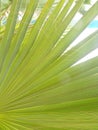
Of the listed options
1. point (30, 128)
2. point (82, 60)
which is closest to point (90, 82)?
point (82, 60)

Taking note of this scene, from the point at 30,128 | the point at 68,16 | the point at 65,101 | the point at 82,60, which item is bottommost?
the point at 30,128

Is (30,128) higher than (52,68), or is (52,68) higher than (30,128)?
(52,68)

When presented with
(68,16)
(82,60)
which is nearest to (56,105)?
(82,60)

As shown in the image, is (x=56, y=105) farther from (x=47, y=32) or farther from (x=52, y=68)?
(x=47, y=32)

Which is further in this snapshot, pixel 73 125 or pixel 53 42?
pixel 53 42

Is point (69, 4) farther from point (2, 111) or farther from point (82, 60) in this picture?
point (2, 111)

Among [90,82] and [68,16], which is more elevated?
[68,16]
